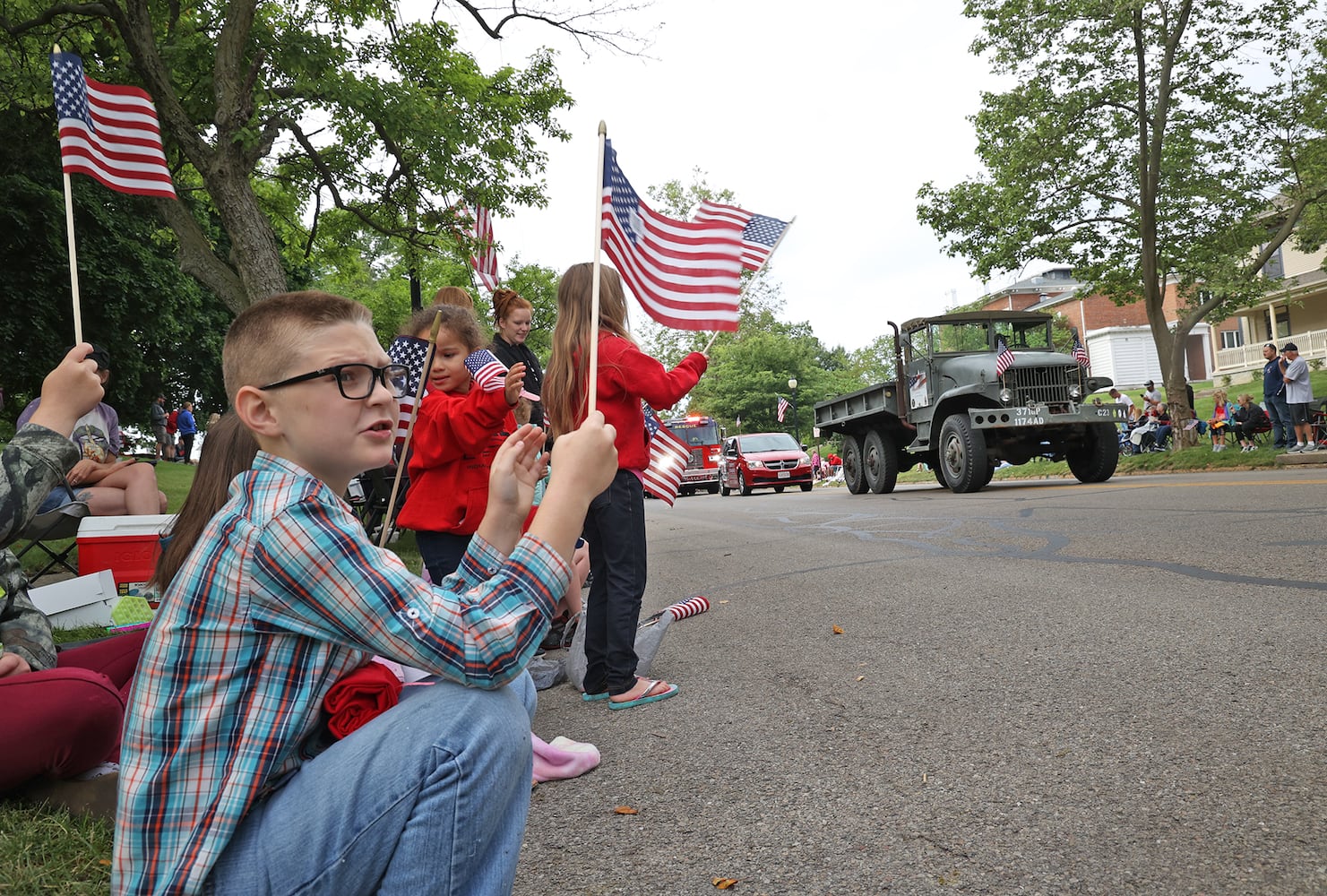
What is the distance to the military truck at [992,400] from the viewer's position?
14039 millimetres

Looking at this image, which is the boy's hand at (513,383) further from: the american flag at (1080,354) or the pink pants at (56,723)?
the american flag at (1080,354)

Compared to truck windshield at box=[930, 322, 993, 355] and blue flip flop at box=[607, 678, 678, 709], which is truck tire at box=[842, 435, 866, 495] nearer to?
truck windshield at box=[930, 322, 993, 355]

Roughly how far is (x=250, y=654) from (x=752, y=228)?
7.46 ft

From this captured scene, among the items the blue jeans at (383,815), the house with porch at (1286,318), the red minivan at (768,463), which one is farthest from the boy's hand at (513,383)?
the house with porch at (1286,318)

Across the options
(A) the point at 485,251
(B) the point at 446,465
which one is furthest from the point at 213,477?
(A) the point at 485,251

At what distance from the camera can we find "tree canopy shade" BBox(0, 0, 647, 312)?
1109 cm

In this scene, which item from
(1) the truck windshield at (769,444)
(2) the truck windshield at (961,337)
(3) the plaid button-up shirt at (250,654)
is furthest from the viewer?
(1) the truck windshield at (769,444)

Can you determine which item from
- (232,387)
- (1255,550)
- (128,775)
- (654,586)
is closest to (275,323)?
(232,387)

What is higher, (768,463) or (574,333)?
(574,333)

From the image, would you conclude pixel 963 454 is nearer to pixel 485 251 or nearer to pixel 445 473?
pixel 485 251

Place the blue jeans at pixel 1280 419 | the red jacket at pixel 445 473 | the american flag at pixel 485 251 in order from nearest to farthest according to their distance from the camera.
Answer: the red jacket at pixel 445 473 → the american flag at pixel 485 251 → the blue jeans at pixel 1280 419

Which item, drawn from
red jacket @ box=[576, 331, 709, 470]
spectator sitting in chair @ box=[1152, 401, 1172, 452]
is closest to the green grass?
red jacket @ box=[576, 331, 709, 470]

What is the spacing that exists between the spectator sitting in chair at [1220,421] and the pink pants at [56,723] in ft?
80.3

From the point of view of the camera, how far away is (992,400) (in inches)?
568
